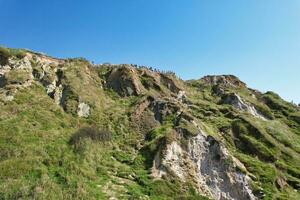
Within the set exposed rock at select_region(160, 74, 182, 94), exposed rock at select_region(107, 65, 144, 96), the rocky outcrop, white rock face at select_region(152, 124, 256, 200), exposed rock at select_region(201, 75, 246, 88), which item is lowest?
white rock face at select_region(152, 124, 256, 200)

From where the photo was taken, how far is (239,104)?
188ft

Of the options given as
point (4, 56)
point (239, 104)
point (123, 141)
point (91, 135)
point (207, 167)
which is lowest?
point (207, 167)

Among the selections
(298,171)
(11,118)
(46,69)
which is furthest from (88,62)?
(298,171)

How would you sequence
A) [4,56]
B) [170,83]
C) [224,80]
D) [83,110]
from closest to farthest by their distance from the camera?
[83,110] < [4,56] < [170,83] < [224,80]

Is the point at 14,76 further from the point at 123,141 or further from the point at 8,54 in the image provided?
the point at 123,141

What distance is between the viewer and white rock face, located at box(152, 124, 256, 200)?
3381 centimetres

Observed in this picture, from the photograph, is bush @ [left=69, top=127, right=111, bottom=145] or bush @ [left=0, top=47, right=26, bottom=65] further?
bush @ [left=0, top=47, right=26, bottom=65]

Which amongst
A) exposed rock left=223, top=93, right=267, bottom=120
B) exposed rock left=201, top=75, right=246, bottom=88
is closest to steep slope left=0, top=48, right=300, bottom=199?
exposed rock left=223, top=93, right=267, bottom=120

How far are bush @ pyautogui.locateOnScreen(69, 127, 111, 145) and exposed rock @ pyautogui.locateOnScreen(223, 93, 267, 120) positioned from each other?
81.9 ft

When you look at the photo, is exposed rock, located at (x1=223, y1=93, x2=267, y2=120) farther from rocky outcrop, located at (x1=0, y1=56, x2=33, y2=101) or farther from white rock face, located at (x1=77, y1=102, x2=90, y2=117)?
rocky outcrop, located at (x1=0, y1=56, x2=33, y2=101)

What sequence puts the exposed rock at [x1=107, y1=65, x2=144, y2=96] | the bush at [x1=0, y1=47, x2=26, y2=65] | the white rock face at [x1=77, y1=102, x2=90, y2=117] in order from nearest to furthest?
the white rock face at [x1=77, y1=102, x2=90, y2=117]
the bush at [x1=0, y1=47, x2=26, y2=65]
the exposed rock at [x1=107, y1=65, x2=144, y2=96]

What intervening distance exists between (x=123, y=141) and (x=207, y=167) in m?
9.01

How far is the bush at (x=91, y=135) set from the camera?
115ft

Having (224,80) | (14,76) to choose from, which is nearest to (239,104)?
(224,80)
